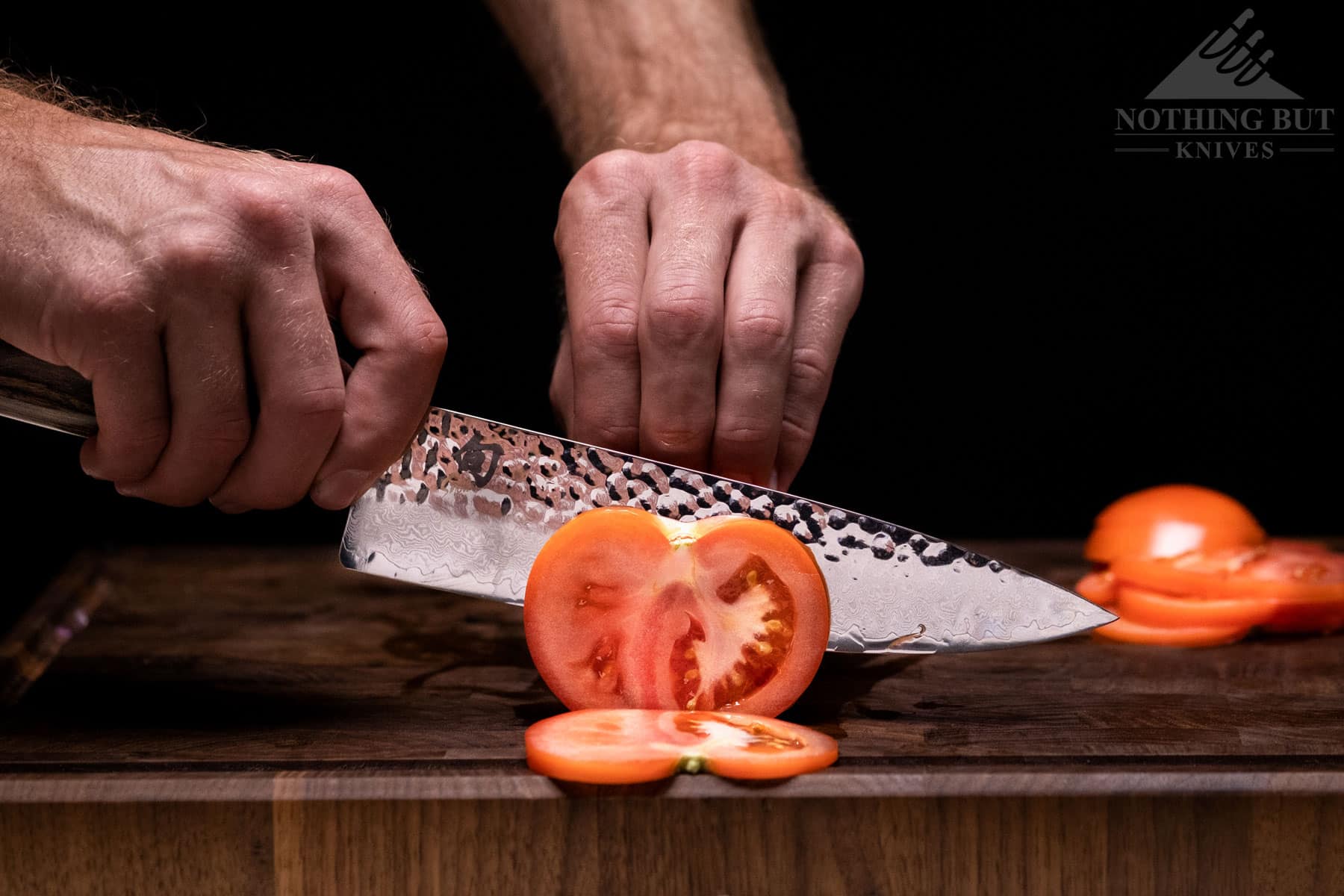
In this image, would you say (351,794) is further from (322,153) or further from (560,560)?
(322,153)

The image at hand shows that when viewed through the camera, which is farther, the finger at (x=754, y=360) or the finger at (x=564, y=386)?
the finger at (x=564, y=386)

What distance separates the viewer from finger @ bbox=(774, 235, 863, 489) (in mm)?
1267

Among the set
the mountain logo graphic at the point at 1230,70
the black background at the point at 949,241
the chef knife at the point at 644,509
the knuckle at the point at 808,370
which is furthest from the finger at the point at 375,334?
the mountain logo graphic at the point at 1230,70

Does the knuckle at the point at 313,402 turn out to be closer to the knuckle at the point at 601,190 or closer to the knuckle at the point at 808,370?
the knuckle at the point at 601,190

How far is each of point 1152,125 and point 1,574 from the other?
2.10 m

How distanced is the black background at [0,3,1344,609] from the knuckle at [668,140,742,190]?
79 centimetres

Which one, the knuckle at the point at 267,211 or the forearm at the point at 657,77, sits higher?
the forearm at the point at 657,77

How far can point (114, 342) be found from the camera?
0.94 m

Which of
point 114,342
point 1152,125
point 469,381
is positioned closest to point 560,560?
point 114,342

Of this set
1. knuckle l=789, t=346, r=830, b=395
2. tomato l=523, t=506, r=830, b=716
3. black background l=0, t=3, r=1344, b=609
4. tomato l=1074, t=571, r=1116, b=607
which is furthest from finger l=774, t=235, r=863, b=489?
black background l=0, t=3, r=1344, b=609

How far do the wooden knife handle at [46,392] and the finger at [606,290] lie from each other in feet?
1.46

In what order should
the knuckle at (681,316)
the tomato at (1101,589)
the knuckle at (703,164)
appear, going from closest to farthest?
the knuckle at (681,316), the knuckle at (703,164), the tomato at (1101,589)

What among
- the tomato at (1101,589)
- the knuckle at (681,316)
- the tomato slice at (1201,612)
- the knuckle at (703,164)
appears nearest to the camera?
the knuckle at (681,316)

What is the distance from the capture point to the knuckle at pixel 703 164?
125 centimetres
